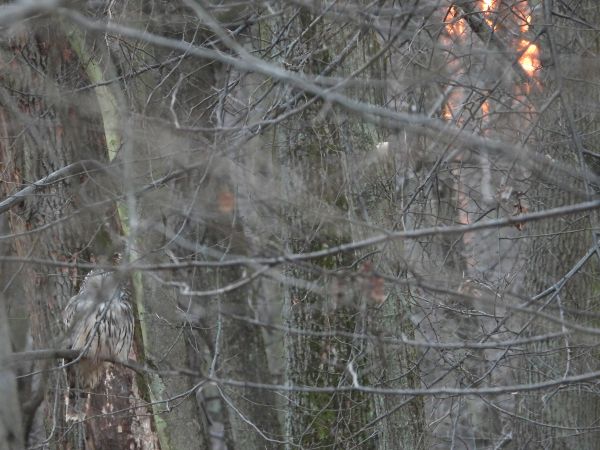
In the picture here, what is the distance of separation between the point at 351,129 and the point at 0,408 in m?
3.14

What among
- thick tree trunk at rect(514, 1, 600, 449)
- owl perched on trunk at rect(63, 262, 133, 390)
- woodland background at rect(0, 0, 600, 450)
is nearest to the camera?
woodland background at rect(0, 0, 600, 450)

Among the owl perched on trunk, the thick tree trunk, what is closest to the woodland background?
the thick tree trunk

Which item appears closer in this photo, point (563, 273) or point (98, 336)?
point (563, 273)

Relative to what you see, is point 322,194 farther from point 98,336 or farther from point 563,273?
point 98,336

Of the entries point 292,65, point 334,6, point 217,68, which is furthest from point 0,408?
point 217,68

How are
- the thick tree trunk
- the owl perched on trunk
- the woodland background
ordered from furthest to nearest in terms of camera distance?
the owl perched on trunk
the thick tree trunk
the woodland background

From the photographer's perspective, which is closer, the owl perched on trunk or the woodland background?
the woodland background

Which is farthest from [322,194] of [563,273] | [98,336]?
[98,336]

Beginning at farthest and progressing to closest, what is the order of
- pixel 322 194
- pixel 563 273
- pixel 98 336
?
pixel 98 336
pixel 563 273
pixel 322 194

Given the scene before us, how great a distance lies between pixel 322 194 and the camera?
4.77 m

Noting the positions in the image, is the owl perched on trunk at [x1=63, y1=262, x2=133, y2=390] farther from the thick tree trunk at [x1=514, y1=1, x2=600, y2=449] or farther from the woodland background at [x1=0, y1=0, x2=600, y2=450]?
the thick tree trunk at [x1=514, y1=1, x2=600, y2=449]

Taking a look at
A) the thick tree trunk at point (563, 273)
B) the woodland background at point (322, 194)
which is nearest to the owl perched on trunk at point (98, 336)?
the woodland background at point (322, 194)

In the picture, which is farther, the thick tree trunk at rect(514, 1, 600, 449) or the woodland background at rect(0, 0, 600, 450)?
the thick tree trunk at rect(514, 1, 600, 449)

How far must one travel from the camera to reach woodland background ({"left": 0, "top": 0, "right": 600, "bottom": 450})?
4707 mm
